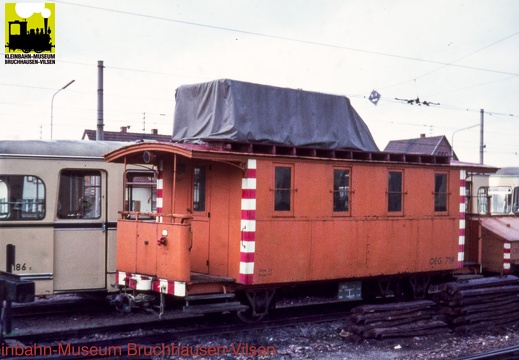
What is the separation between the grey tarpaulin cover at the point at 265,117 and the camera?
11227mm

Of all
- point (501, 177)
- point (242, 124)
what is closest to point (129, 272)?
point (242, 124)

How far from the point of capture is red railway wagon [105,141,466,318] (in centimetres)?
1054

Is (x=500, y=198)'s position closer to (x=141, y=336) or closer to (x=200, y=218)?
(x=200, y=218)

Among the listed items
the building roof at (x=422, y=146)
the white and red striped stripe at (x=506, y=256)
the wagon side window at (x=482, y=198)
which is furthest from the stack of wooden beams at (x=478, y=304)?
the building roof at (x=422, y=146)

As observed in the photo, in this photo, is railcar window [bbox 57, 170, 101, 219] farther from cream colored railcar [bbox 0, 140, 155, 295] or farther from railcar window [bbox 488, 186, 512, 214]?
railcar window [bbox 488, 186, 512, 214]

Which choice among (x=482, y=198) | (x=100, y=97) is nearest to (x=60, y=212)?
(x=100, y=97)

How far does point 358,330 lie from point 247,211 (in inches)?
105

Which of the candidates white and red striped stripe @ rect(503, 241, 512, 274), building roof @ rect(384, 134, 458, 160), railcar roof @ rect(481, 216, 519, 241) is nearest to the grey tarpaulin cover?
railcar roof @ rect(481, 216, 519, 241)

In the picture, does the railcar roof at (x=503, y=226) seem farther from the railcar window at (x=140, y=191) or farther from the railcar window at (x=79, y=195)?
the railcar window at (x=79, y=195)

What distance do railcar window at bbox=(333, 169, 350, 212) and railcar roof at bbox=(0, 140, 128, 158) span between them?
15.0ft

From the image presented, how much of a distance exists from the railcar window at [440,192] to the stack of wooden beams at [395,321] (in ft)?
8.73

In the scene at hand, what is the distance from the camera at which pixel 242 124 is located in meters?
11.1

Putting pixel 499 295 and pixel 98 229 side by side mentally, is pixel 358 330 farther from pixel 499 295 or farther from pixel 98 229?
pixel 98 229

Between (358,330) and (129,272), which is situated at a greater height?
(129,272)
